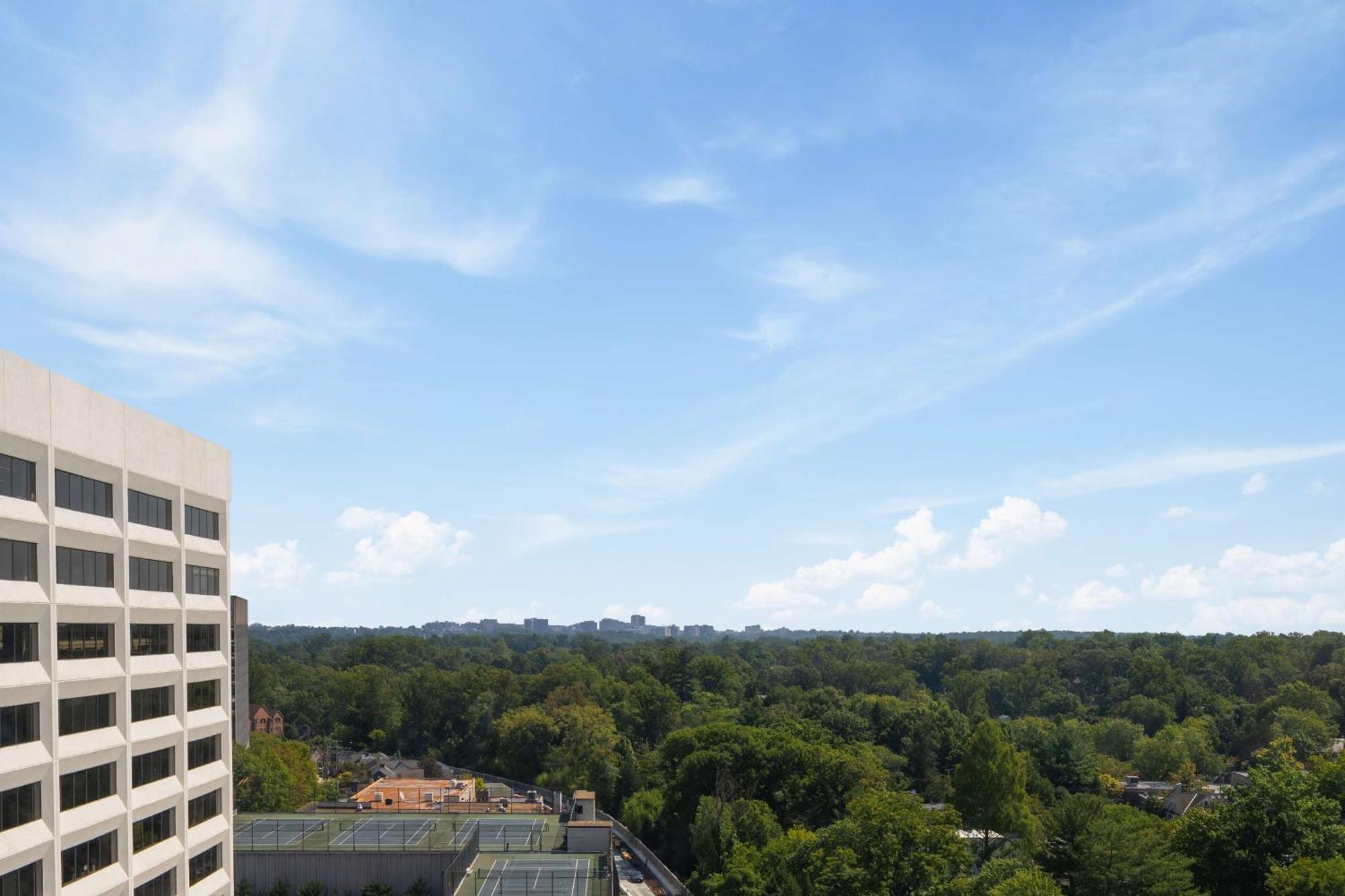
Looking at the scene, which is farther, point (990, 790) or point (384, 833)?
point (990, 790)

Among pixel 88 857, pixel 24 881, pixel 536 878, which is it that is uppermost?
pixel 24 881

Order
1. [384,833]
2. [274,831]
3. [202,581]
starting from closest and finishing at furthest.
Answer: [202,581] < [384,833] < [274,831]

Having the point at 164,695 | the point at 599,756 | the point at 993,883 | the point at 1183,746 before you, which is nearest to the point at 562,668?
the point at 599,756

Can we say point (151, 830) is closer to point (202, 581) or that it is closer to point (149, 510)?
point (202, 581)

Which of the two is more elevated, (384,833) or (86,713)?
(86,713)

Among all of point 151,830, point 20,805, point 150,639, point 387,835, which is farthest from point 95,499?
point 387,835

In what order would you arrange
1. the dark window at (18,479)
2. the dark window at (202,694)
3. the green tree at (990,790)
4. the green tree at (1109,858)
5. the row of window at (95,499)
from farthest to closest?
the green tree at (990,790), the green tree at (1109,858), the dark window at (202,694), the row of window at (95,499), the dark window at (18,479)

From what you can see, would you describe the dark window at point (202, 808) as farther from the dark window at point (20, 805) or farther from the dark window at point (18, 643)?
the dark window at point (18, 643)

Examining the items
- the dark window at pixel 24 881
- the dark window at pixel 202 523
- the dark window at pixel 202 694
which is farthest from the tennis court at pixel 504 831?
the dark window at pixel 24 881

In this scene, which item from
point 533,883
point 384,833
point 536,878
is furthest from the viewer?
point 384,833
